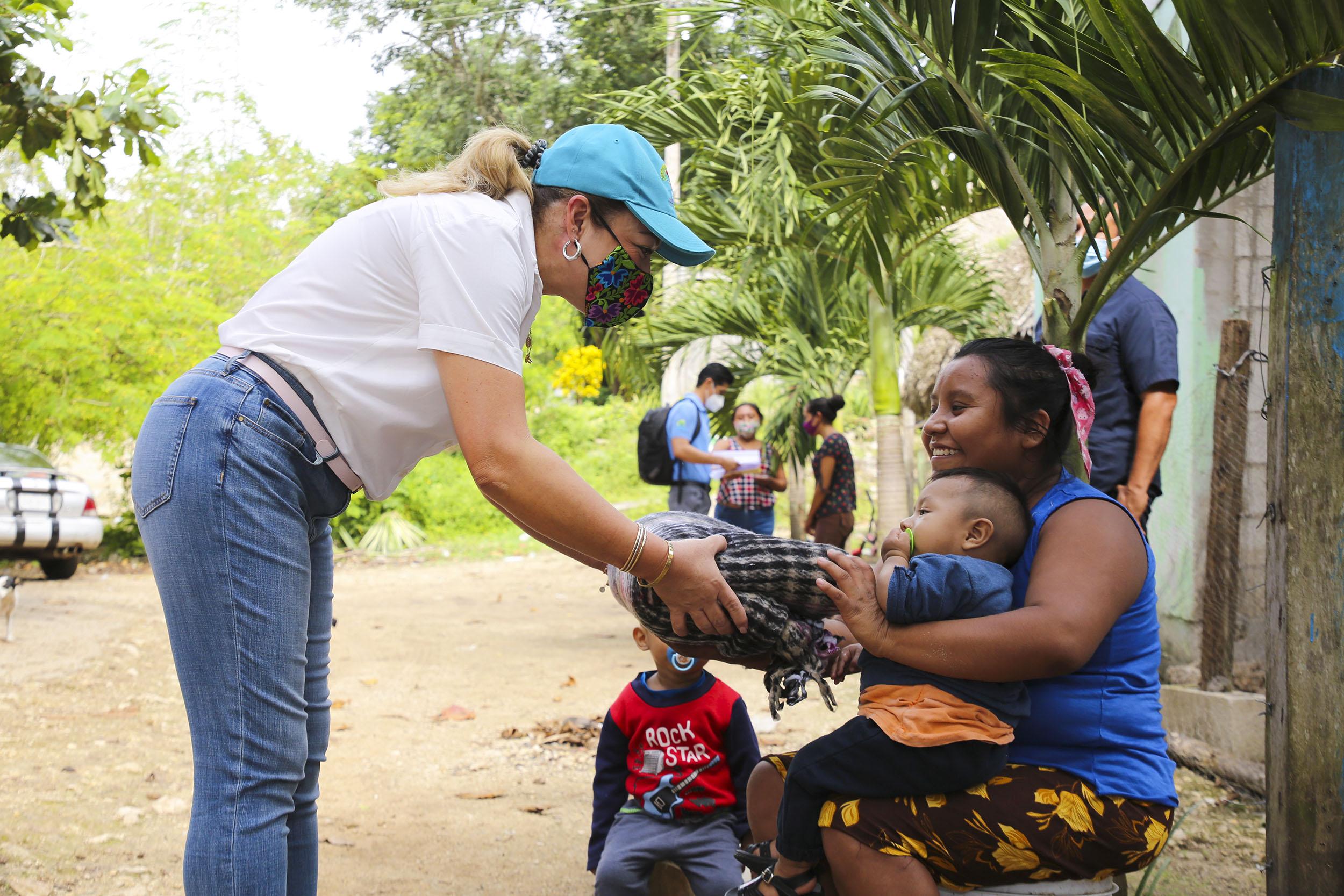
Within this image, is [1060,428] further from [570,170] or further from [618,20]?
[618,20]

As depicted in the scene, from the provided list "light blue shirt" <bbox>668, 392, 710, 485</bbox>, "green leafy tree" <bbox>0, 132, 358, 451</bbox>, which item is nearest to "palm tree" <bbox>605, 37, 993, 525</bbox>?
"light blue shirt" <bbox>668, 392, 710, 485</bbox>

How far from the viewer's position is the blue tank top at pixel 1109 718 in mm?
1921

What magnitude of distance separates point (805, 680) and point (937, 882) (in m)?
0.45

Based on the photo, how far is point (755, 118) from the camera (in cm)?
638

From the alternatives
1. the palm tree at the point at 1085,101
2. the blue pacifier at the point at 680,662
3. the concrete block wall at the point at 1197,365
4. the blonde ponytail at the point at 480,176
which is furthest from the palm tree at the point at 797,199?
the blonde ponytail at the point at 480,176

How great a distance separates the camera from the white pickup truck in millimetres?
9969

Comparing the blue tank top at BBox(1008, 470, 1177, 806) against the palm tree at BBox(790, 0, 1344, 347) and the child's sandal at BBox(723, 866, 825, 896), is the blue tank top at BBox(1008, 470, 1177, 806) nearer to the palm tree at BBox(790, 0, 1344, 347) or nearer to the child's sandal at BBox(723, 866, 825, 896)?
the child's sandal at BBox(723, 866, 825, 896)

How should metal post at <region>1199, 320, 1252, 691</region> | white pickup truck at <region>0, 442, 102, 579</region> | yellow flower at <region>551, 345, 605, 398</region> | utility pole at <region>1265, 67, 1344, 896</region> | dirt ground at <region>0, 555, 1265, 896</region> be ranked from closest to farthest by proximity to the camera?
utility pole at <region>1265, 67, 1344, 896</region> < dirt ground at <region>0, 555, 1265, 896</region> < metal post at <region>1199, 320, 1252, 691</region> < white pickup truck at <region>0, 442, 102, 579</region> < yellow flower at <region>551, 345, 605, 398</region>

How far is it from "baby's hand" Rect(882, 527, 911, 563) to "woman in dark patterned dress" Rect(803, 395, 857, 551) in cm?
593

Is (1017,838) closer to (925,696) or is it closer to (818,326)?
(925,696)

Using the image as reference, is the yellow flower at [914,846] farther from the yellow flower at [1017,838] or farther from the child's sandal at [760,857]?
the child's sandal at [760,857]

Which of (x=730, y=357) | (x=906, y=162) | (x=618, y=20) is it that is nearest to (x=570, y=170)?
(x=906, y=162)

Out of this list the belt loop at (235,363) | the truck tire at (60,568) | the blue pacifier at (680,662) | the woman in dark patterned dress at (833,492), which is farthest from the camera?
the truck tire at (60,568)

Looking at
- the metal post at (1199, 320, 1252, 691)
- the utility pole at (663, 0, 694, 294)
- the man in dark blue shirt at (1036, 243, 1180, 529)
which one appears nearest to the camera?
the man in dark blue shirt at (1036, 243, 1180, 529)
